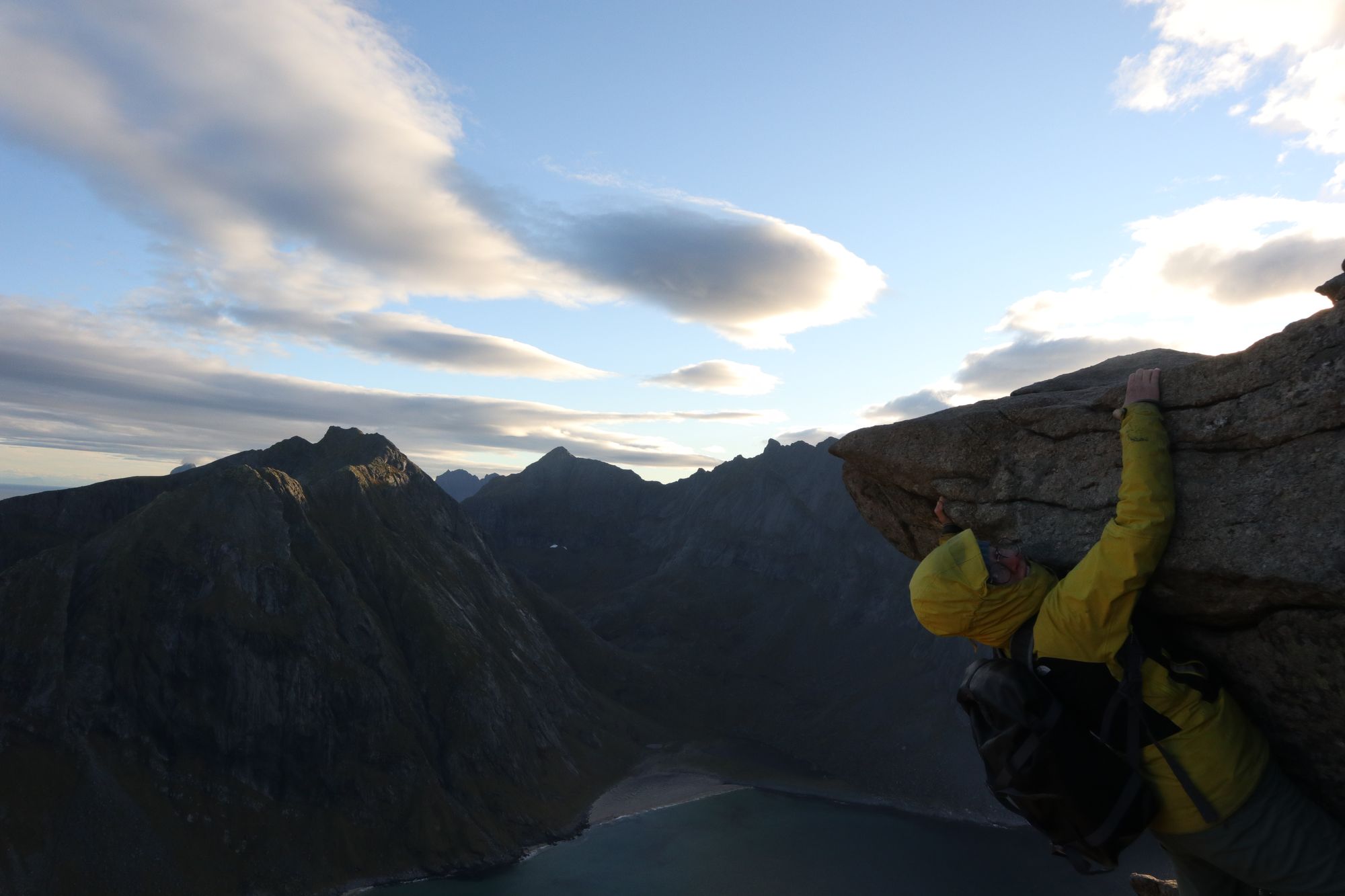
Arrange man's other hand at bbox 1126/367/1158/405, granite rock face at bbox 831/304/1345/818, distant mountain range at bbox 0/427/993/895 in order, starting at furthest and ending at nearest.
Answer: distant mountain range at bbox 0/427/993/895 < man's other hand at bbox 1126/367/1158/405 < granite rock face at bbox 831/304/1345/818

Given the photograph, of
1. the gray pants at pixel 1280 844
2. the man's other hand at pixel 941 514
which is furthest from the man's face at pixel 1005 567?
the gray pants at pixel 1280 844

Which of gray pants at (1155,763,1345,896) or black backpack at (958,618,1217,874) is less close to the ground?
black backpack at (958,618,1217,874)

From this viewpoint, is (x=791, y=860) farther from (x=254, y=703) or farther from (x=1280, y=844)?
(x=1280, y=844)

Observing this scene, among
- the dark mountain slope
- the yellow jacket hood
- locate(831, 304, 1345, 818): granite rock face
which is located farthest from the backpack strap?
the dark mountain slope

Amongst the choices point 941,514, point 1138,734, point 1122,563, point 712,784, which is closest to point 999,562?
point 1122,563

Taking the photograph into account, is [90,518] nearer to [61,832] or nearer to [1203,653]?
[61,832]

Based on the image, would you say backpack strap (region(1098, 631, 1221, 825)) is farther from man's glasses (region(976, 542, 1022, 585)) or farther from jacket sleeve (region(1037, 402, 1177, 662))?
man's glasses (region(976, 542, 1022, 585))
